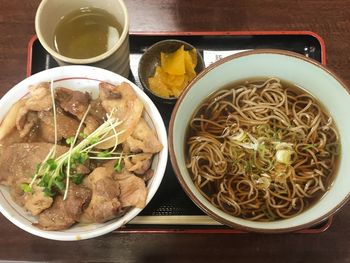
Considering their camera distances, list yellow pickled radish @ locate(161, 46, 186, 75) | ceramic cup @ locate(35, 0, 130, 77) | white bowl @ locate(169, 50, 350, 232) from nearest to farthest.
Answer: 1. white bowl @ locate(169, 50, 350, 232)
2. ceramic cup @ locate(35, 0, 130, 77)
3. yellow pickled radish @ locate(161, 46, 186, 75)

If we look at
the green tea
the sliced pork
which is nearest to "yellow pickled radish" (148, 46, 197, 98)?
the green tea

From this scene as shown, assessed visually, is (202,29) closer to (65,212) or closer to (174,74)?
(174,74)

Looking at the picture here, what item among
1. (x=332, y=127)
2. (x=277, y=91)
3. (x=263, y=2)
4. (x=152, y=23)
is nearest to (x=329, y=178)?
(x=332, y=127)

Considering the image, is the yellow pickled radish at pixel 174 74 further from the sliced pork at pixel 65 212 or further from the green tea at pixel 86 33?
the sliced pork at pixel 65 212

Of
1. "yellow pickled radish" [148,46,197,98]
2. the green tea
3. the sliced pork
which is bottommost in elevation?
the sliced pork

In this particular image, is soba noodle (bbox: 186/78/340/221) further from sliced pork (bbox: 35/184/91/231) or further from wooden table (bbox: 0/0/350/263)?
sliced pork (bbox: 35/184/91/231)

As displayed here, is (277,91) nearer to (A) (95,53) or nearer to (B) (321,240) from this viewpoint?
(B) (321,240)

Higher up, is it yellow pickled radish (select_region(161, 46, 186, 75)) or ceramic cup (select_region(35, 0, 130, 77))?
ceramic cup (select_region(35, 0, 130, 77))
